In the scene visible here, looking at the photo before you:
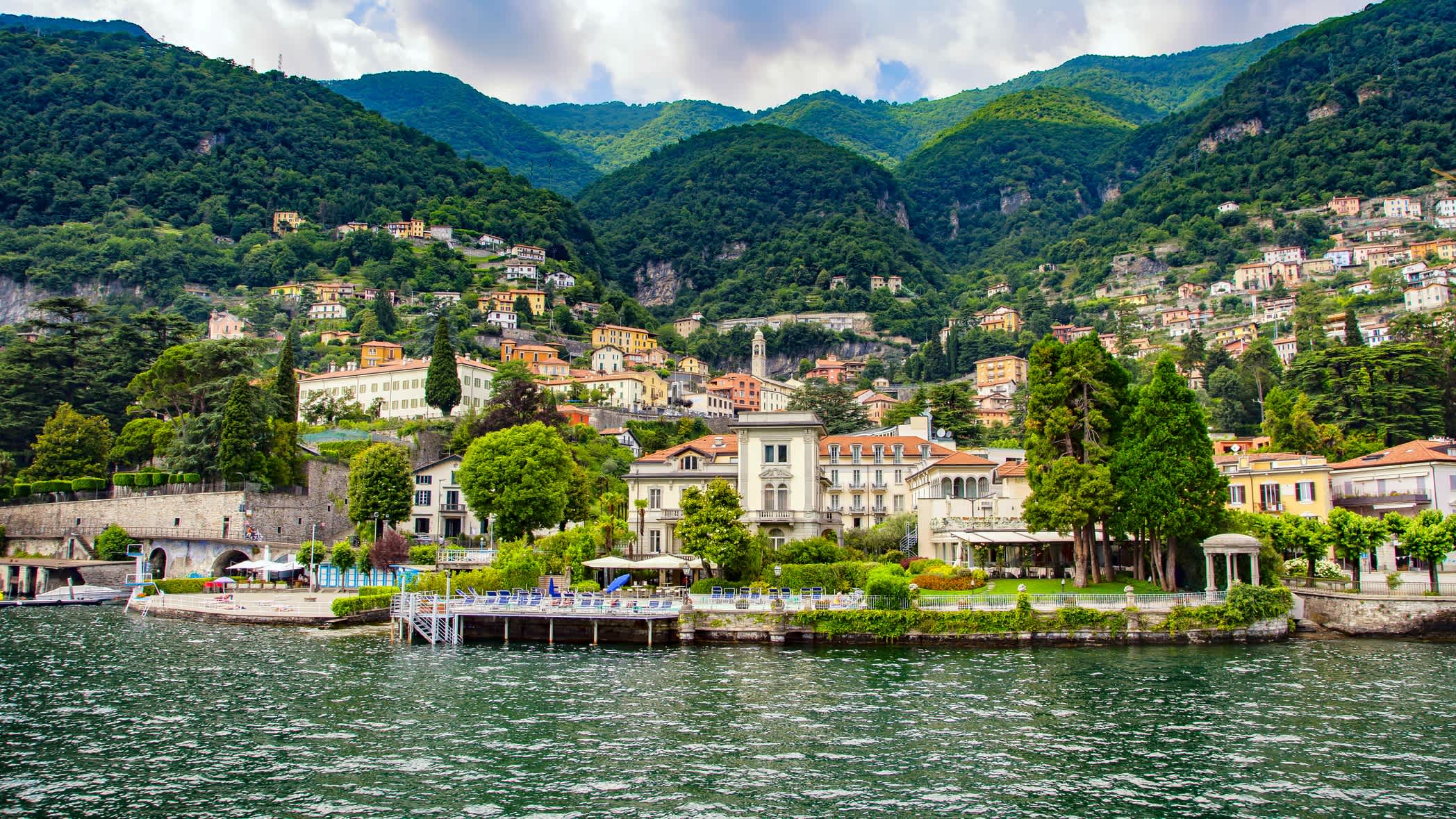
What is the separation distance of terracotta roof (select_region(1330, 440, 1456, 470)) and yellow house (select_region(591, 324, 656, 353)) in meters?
99.5

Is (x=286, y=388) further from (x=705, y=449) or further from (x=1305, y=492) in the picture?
(x=1305, y=492)

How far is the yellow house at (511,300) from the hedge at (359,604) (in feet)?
325

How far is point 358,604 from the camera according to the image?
4778 cm

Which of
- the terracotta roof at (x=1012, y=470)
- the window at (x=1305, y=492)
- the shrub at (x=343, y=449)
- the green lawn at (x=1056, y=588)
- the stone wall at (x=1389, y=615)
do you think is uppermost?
the shrub at (x=343, y=449)

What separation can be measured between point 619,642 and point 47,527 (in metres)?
48.5

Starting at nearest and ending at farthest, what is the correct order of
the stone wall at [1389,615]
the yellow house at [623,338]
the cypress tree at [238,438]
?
the stone wall at [1389,615] → the cypress tree at [238,438] → the yellow house at [623,338]

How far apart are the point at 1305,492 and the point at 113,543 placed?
68522 millimetres

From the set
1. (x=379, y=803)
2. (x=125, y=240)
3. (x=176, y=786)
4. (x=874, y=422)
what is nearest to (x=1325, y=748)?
(x=379, y=803)

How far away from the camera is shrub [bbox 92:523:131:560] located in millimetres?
63906

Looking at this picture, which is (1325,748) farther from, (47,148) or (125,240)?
(47,148)

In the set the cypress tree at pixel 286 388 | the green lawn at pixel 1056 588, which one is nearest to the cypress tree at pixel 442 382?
the cypress tree at pixel 286 388

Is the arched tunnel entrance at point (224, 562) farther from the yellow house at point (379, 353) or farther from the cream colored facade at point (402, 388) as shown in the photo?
the yellow house at point (379, 353)

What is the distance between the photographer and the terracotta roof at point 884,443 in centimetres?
6269

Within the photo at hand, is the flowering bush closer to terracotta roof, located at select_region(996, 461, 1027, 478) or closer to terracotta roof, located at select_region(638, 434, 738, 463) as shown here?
terracotta roof, located at select_region(996, 461, 1027, 478)
